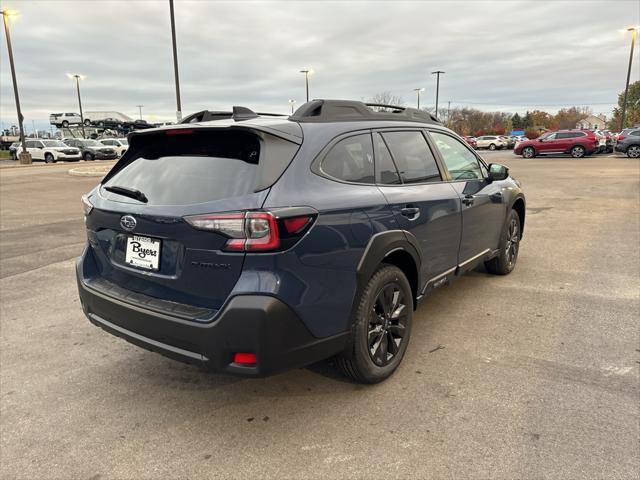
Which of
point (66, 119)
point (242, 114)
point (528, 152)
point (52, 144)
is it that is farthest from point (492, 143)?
point (242, 114)

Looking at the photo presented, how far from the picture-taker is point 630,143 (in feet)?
86.7

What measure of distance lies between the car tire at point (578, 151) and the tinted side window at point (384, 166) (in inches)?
1137

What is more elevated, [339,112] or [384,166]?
[339,112]

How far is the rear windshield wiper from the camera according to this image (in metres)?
2.78

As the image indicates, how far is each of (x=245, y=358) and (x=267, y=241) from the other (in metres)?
0.59

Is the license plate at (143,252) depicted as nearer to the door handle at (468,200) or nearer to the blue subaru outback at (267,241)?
the blue subaru outback at (267,241)

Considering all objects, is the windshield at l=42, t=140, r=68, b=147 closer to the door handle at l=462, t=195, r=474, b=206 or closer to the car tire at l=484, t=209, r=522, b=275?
the car tire at l=484, t=209, r=522, b=275

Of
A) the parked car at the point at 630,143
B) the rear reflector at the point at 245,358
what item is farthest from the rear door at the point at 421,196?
the parked car at the point at 630,143

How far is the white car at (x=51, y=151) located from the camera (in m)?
32.7

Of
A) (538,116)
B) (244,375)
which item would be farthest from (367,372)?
(538,116)

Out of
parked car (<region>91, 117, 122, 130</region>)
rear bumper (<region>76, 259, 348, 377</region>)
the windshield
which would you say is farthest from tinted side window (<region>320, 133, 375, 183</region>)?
parked car (<region>91, 117, 122, 130</region>)

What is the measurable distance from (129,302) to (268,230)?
1.00 meters

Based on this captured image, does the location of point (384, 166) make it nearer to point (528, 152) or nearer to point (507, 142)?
point (528, 152)

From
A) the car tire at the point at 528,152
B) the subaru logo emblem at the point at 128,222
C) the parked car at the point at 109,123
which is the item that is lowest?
the car tire at the point at 528,152
